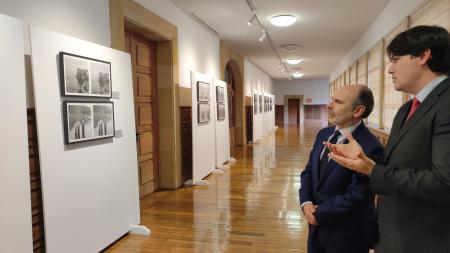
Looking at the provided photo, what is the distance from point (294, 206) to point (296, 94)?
67.3 feet

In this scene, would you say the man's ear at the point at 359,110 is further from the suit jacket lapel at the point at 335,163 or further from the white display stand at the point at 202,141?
the white display stand at the point at 202,141

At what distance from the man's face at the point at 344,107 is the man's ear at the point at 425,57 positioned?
507mm

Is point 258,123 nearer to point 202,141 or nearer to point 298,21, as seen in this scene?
point 298,21

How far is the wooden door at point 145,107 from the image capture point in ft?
16.1

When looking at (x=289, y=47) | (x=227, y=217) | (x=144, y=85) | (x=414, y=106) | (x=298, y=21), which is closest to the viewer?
(x=414, y=106)

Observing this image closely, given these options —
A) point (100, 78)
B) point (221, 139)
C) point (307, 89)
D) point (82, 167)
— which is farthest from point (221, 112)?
point (307, 89)

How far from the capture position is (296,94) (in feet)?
79.7

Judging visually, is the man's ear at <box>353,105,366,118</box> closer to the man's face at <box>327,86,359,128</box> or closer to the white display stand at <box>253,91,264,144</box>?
the man's face at <box>327,86,359,128</box>

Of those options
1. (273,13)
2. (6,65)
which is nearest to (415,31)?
(6,65)

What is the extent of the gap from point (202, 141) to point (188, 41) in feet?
6.51

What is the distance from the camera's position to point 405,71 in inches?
50.9

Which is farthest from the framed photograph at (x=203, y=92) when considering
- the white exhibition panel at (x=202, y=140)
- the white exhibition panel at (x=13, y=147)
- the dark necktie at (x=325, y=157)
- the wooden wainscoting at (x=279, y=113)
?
the wooden wainscoting at (x=279, y=113)

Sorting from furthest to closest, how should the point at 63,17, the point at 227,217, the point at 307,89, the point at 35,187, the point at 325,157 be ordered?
1. the point at 307,89
2. the point at 227,217
3. the point at 63,17
4. the point at 35,187
5. the point at 325,157

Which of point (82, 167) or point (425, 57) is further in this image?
point (82, 167)
